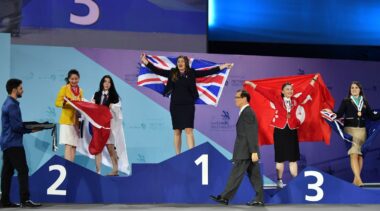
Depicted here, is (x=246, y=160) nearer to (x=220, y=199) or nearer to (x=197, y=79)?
(x=220, y=199)

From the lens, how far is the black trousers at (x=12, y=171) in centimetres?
643

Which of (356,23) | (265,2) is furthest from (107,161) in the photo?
(356,23)

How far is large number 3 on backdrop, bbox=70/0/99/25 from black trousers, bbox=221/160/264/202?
149 inches

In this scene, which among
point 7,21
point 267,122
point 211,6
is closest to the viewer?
point 267,122

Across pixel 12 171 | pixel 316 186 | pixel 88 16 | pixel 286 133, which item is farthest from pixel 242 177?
pixel 88 16

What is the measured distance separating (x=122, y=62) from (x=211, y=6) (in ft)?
6.16

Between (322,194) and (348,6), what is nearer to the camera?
(322,194)

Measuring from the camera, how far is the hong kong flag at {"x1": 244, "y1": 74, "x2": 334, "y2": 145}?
8266mm

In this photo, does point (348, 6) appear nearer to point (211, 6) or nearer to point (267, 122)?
→ point (211, 6)

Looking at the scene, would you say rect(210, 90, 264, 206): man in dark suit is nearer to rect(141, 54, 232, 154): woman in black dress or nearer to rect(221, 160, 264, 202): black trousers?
rect(221, 160, 264, 202): black trousers

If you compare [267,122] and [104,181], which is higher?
[267,122]

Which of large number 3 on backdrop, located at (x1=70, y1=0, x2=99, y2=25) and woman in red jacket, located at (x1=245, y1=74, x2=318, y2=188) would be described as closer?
woman in red jacket, located at (x1=245, y1=74, x2=318, y2=188)

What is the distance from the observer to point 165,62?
8.59 m

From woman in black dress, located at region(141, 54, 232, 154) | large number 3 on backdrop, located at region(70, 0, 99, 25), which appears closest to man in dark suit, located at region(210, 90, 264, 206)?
woman in black dress, located at region(141, 54, 232, 154)
